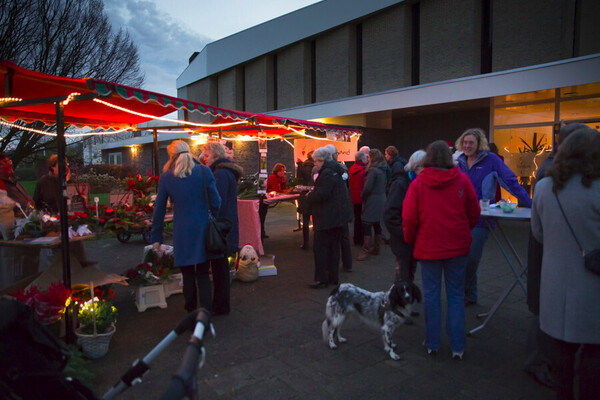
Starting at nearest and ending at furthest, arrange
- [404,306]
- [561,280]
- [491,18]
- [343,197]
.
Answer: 1. [561,280]
2. [404,306]
3. [343,197]
4. [491,18]

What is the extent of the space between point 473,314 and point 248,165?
57.1ft

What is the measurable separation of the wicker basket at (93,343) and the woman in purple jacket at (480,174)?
3.67m

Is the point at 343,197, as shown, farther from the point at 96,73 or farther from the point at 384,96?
the point at 96,73

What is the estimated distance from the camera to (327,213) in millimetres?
5199

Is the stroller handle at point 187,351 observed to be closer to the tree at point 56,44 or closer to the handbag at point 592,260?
the handbag at point 592,260

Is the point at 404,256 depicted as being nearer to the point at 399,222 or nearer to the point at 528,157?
the point at 399,222

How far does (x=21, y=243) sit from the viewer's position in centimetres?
380

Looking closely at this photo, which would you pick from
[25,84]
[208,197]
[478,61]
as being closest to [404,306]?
[208,197]

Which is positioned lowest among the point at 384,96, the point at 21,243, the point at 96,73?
the point at 21,243

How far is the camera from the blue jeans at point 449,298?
328 centimetres

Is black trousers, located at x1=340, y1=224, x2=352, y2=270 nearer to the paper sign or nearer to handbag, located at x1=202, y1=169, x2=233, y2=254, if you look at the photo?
handbag, located at x1=202, y1=169, x2=233, y2=254

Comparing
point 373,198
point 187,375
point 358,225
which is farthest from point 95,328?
point 358,225

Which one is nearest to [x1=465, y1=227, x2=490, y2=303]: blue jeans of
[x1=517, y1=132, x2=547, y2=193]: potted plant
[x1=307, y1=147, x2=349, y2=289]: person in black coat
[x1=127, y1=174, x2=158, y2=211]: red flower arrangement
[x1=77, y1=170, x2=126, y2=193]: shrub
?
[x1=307, y1=147, x2=349, y2=289]: person in black coat

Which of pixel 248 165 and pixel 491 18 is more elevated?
pixel 491 18
